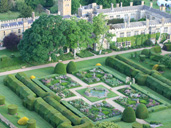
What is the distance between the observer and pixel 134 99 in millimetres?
74938

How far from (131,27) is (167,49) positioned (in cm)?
1046

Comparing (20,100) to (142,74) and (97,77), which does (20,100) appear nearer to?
(97,77)

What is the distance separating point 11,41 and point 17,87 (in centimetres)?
2300

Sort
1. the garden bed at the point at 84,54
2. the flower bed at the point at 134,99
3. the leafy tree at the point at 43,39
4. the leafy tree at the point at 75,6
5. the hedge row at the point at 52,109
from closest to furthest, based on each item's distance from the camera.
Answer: the hedge row at the point at 52,109 < the flower bed at the point at 134,99 < the leafy tree at the point at 43,39 < the garden bed at the point at 84,54 < the leafy tree at the point at 75,6

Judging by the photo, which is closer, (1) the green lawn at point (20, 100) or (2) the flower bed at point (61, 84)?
(1) the green lawn at point (20, 100)

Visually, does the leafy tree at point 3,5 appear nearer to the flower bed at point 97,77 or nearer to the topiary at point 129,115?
the flower bed at point 97,77

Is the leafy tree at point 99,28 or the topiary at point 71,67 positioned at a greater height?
the leafy tree at point 99,28

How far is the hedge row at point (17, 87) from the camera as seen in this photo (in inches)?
2928

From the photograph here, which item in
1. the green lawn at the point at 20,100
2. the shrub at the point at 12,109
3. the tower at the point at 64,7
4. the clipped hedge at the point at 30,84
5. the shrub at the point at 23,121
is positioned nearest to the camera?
the shrub at the point at 23,121

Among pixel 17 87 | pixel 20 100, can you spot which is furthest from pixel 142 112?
→ pixel 17 87

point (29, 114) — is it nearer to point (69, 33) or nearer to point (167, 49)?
point (69, 33)

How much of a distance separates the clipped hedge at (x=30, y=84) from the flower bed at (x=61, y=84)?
3.05m

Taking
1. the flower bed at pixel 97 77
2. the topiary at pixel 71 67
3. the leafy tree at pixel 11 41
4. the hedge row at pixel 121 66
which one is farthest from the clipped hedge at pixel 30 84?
the hedge row at pixel 121 66

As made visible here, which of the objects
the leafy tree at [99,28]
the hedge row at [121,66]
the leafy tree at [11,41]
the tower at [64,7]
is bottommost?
the hedge row at [121,66]
